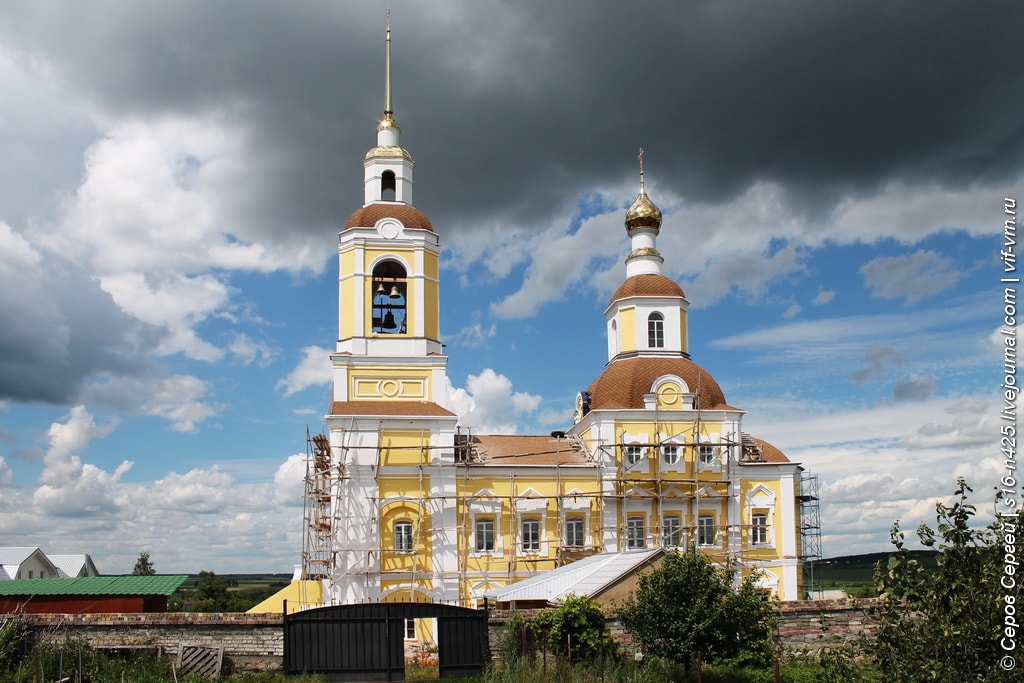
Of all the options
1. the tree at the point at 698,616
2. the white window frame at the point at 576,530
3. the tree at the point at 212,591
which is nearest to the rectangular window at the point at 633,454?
the white window frame at the point at 576,530

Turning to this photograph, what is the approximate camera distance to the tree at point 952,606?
775 cm

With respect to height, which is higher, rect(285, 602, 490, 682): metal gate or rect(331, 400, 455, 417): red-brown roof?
rect(331, 400, 455, 417): red-brown roof

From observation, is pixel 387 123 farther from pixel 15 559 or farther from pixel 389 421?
pixel 15 559

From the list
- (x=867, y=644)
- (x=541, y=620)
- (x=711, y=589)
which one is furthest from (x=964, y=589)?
(x=541, y=620)

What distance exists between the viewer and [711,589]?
49.4ft

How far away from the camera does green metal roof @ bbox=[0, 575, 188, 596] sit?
21.2 metres

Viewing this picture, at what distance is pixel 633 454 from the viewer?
1214 inches

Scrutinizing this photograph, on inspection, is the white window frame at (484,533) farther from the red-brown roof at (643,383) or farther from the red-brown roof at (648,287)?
the red-brown roof at (648,287)

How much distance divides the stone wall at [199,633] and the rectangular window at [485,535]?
12552mm

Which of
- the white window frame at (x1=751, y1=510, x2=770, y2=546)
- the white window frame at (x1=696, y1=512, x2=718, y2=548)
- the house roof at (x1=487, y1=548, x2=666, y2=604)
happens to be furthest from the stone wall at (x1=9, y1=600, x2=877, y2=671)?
the white window frame at (x1=751, y1=510, x2=770, y2=546)

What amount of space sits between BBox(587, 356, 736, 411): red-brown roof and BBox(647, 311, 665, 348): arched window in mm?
924

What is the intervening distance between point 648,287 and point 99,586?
64.8 ft

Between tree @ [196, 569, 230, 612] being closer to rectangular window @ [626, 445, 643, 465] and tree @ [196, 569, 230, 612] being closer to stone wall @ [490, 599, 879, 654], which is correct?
rectangular window @ [626, 445, 643, 465]

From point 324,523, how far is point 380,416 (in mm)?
3996
